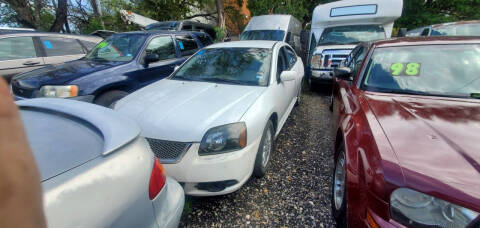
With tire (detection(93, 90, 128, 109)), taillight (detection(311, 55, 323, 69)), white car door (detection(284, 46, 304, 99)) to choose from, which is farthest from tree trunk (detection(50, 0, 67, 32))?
taillight (detection(311, 55, 323, 69))

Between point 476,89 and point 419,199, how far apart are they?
1655 millimetres

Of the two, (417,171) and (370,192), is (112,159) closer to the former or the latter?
(370,192)

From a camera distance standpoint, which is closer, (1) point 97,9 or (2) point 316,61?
(2) point 316,61

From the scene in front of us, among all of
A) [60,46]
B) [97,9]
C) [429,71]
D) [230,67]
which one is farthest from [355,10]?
[97,9]

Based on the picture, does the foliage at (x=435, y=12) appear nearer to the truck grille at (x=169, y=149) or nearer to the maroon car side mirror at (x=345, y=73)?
the maroon car side mirror at (x=345, y=73)

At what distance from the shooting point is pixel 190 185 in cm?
215

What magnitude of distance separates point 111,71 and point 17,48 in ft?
9.00

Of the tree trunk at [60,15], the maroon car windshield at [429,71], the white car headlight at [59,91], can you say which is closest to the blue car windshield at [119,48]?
the white car headlight at [59,91]

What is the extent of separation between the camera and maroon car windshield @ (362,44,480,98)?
2160 mm

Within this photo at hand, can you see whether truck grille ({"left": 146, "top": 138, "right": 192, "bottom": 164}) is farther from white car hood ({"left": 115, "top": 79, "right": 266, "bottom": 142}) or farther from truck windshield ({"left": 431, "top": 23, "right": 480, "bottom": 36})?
truck windshield ({"left": 431, "top": 23, "right": 480, "bottom": 36})

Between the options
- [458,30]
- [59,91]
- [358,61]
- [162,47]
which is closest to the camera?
[59,91]

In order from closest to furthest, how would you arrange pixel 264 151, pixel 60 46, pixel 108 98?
pixel 264 151
pixel 108 98
pixel 60 46

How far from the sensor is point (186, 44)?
5.48 metres

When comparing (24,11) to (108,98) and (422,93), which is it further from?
(422,93)
